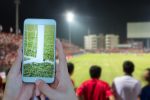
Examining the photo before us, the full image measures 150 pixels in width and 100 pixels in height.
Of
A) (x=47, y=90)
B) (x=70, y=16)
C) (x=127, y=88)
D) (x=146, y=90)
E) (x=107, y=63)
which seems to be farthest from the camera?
(x=70, y=16)

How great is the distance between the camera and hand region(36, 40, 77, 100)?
588mm

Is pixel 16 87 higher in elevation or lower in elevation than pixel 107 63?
higher

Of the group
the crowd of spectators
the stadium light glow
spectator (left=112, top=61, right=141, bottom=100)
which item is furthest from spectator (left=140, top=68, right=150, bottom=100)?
the stadium light glow

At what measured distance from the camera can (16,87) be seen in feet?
2.03

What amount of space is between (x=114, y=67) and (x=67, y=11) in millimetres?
1087

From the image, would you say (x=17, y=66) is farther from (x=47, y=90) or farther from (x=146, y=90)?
(x=146, y=90)

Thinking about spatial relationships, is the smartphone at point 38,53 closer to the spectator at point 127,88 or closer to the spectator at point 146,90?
the spectator at point 146,90

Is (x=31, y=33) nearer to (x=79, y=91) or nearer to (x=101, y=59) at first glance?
(x=79, y=91)

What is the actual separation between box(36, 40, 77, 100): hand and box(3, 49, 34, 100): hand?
2cm

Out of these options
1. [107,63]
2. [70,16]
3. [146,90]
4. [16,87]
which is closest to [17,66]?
[16,87]

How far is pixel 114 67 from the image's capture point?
17.9 feet

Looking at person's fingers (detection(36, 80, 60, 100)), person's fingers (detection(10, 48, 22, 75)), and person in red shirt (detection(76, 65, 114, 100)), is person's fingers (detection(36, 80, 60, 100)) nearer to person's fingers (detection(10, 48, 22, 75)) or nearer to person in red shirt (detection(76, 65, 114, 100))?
person's fingers (detection(10, 48, 22, 75))

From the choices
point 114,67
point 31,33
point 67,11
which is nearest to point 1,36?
point 67,11

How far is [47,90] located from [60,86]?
0.8 inches
